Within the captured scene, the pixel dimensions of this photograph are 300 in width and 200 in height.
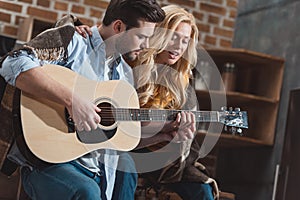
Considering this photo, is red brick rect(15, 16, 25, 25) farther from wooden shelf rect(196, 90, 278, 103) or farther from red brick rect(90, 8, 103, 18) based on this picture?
wooden shelf rect(196, 90, 278, 103)

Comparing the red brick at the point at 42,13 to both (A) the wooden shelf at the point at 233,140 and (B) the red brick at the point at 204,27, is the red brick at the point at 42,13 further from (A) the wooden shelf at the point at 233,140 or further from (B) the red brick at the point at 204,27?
(A) the wooden shelf at the point at 233,140

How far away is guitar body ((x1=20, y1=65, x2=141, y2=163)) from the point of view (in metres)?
2.33

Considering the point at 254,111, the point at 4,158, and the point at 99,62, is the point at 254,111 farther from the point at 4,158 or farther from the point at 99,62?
the point at 4,158

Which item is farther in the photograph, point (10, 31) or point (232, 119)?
point (10, 31)

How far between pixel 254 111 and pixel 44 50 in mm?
2448

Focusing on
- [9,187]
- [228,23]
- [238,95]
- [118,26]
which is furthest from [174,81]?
[228,23]

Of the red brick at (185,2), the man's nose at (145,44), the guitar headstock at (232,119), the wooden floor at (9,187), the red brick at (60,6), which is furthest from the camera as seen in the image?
the red brick at (185,2)

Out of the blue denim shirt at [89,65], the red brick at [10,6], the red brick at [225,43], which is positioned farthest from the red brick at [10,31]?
the blue denim shirt at [89,65]

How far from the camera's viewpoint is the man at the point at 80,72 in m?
2.30

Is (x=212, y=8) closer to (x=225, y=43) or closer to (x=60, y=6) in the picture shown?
(x=225, y=43)

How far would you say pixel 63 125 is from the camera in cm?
238

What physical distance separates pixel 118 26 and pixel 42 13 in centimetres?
174

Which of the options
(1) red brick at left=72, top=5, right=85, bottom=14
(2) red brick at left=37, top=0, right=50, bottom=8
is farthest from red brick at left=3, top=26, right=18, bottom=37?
(1) red brick at left=72, top=5, right=85, bottom=14

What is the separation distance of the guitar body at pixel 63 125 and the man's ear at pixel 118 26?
0.71 ft
